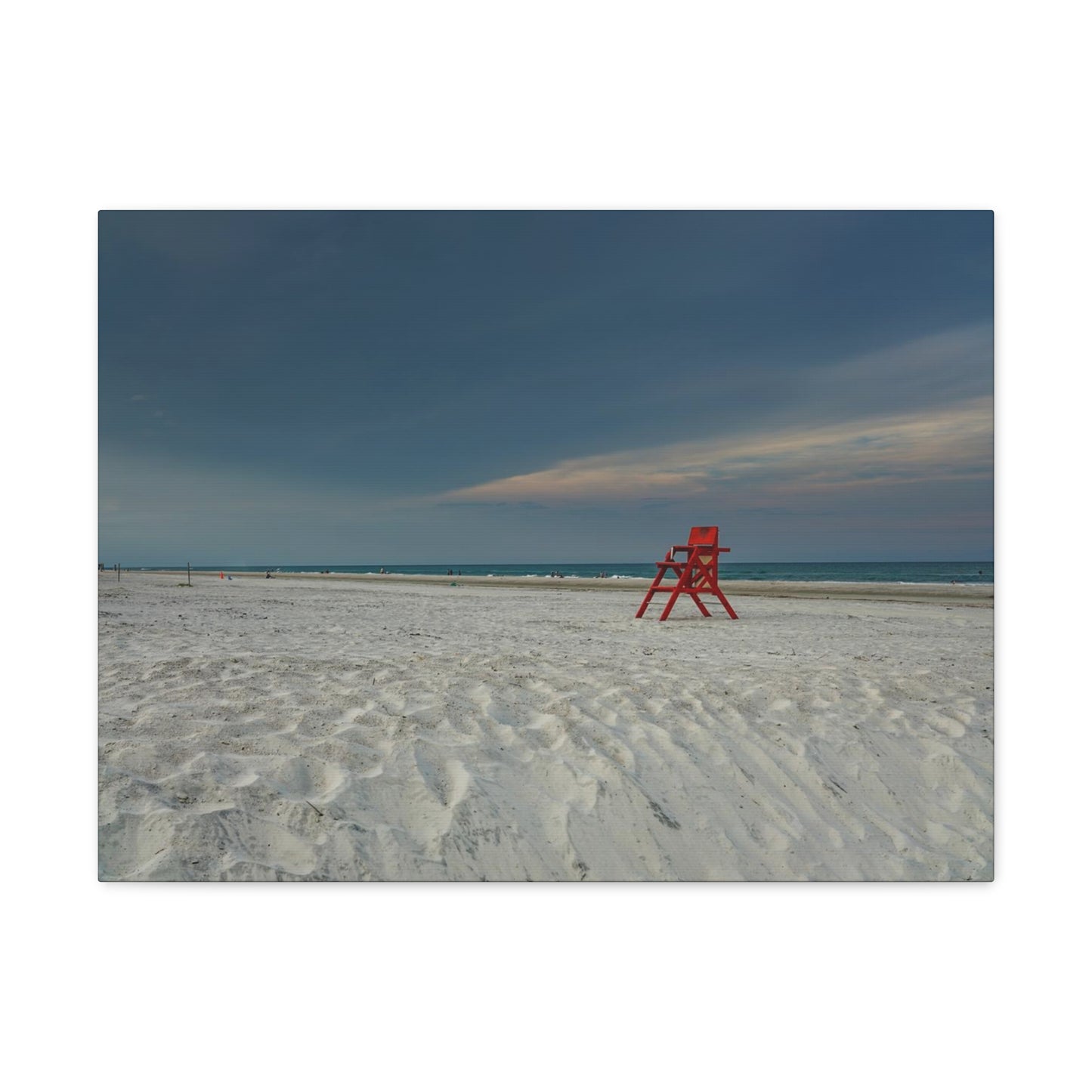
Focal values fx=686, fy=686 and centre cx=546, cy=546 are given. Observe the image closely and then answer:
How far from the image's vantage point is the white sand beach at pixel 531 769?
121 inches

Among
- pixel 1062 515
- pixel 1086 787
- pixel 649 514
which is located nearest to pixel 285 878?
pixel 1086 787

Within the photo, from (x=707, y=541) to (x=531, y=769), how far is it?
Answer: 5.48 metres

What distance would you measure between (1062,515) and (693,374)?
288 centimetres

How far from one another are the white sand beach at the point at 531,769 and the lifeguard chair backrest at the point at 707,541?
3.30m

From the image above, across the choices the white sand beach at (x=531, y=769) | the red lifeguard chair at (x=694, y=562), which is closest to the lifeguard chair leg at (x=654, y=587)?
the red lifeguard chair at (x=694, y=562)

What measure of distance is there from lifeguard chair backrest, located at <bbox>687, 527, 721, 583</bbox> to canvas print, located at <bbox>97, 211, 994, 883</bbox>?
0.64ft

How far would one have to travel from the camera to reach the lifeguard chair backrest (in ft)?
27.1

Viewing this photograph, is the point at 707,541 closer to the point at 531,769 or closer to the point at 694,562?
the point at 694,562

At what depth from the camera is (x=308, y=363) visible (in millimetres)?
5621

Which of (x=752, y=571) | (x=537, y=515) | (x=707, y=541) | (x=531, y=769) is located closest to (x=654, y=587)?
(x=707, y=541)

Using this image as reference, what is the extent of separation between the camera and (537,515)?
7082 millimetres

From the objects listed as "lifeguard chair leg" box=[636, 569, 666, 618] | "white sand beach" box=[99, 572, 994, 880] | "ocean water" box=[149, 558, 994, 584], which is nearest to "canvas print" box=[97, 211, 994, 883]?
"white sand beach" box=[99, 572, 994, 880]

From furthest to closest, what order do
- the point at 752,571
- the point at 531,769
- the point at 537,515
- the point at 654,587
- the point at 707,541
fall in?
1. the point at 752,571
2. the point at 654,587
3. the point at 707,541
4. the point at 537,515
5. the point at 531,769

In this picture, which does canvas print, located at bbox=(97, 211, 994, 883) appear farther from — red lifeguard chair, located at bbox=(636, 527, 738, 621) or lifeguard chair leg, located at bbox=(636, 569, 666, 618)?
lifeguard chair leg, located at bbox=(636, 569, 666, 618)
